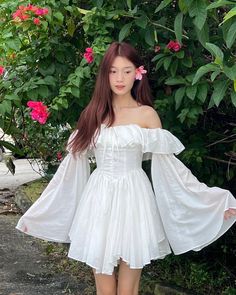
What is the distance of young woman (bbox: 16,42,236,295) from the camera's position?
3.12m

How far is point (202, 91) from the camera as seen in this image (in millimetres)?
3008

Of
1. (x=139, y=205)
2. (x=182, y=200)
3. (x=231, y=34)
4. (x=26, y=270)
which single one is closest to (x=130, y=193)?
(x=139, y=205)

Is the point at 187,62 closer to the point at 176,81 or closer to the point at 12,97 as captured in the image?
the point at 176,81

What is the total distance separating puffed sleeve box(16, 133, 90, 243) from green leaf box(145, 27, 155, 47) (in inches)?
27.0

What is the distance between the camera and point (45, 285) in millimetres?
4746

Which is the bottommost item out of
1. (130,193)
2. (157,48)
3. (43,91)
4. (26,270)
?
(26,270)

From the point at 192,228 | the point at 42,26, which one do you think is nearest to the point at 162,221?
the point at 192,228

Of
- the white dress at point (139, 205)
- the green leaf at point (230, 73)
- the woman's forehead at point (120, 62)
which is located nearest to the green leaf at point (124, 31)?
the woman's forehead at point (120, 62)

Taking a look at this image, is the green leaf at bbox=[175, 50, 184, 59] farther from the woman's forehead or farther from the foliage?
the woman's forehead

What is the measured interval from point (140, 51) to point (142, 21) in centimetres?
63

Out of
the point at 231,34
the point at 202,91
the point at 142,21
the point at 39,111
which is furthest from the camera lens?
the point at 39,111

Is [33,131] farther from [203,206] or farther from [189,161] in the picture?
[203,206]

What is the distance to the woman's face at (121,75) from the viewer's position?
10.1 ft

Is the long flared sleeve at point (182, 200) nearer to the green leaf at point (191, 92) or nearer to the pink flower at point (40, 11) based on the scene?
the green leaf at point (191, 92)
